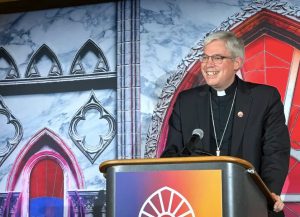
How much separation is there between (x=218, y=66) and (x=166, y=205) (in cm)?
101

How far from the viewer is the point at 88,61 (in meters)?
4.93

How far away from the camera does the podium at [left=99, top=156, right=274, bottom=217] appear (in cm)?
217

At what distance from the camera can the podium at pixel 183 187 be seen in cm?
217

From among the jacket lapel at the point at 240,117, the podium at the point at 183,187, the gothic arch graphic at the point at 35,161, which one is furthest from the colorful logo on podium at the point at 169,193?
the gothic arch graphic at the point at 35,161

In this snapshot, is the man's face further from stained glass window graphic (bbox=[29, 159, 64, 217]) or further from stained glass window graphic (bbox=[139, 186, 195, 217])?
stained glass window graphic (bbox=[29, 159, 64, 217])

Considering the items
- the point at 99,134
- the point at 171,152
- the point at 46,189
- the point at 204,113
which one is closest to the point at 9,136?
the point at 46,189

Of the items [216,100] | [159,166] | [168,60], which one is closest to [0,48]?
[168,60]

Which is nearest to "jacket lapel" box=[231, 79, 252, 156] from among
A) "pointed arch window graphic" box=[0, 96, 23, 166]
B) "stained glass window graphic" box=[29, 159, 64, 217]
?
"stained glass window graphic" box=[29, 159, 64, 217]

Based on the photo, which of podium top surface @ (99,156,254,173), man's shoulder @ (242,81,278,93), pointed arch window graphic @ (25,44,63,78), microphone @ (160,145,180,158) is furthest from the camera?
pointed arch window graphic @ (25,44,63,78)

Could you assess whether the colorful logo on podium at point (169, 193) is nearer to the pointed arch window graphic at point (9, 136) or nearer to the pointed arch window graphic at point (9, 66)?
the pointed arch window graphic at point (9, 136)

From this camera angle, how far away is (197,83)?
455 cm

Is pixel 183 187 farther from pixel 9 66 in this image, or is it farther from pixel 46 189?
pixel 9 66

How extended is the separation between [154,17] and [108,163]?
2602 millimetres

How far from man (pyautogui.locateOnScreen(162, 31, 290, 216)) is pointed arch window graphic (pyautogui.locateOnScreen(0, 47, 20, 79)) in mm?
2340
